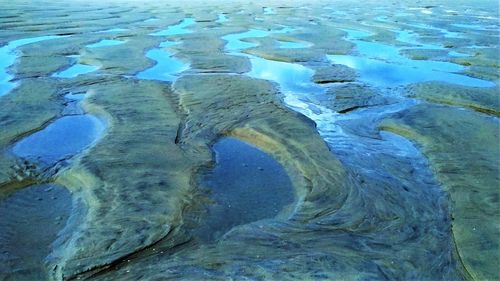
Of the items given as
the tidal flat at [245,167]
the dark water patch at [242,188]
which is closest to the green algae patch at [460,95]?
the tidal flat at [245,167]

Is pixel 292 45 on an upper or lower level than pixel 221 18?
upper

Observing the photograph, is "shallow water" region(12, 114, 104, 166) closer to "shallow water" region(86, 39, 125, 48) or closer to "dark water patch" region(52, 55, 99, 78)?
"dark water patch" region(52, 55, 99, 78)

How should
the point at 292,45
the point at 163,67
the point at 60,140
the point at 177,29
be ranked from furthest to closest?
the point at 177,29 < the point at 292,45 < the point at 163,67 < the point at 60,140

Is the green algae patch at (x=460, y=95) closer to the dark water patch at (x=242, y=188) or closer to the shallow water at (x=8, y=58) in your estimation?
the dark water patch at (x=242, y=188)

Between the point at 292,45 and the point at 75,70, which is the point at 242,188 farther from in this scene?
the point at 292,45

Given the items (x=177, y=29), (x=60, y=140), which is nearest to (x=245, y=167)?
(x=60, y=140)

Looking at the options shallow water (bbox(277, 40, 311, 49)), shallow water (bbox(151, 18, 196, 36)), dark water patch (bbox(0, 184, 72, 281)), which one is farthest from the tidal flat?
shallow water (bbox(151, 18, 196, 36))
